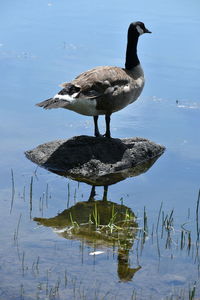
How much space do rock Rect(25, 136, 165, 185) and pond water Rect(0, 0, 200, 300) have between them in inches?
7.9

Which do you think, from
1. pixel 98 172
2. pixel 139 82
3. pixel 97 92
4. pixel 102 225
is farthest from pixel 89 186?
A: pixel 139 82

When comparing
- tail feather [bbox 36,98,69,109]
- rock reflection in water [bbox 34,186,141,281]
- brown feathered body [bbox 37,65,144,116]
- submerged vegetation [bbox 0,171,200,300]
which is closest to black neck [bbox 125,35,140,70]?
brown feathered body [bbox 37,65,144,116]

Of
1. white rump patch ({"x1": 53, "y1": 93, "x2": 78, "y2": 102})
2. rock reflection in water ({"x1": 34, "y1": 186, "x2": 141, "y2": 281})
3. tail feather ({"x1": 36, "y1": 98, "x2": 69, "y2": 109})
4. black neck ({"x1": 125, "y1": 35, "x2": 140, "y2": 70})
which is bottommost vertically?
rock reflection in water ({"x1": 34, "y1": 186, "x2": 141, "y2": 281})

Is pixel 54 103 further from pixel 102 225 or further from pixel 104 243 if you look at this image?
pixel 104 243

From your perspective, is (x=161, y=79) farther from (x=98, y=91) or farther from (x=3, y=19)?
(x=3, y=19)

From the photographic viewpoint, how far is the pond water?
6.45 metres

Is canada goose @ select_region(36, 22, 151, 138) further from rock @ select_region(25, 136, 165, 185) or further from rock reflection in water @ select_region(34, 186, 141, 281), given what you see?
rock reflection in water @ select_region(34, 186, 141, 281)

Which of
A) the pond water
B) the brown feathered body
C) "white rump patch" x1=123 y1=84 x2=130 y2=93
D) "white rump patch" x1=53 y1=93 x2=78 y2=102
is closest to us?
the pond water

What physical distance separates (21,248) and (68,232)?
0.73 meters

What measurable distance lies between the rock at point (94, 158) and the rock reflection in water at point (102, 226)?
3.33ft

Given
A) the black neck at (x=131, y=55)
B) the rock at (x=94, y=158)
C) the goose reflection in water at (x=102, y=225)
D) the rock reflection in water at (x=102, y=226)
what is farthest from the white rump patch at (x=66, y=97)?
the black neck at (x=131, y=55)

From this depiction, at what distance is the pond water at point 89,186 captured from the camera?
6445mm

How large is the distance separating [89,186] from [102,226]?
1.70 meters

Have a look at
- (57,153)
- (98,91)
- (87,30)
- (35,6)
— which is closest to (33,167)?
(57,153)
